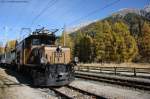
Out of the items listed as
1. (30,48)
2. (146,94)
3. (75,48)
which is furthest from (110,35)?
(146,94)

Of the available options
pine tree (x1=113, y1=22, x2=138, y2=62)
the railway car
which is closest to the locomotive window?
the railway car

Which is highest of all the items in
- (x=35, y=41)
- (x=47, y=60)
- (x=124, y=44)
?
(x=124, y=44)

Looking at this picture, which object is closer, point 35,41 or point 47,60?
point 47,60

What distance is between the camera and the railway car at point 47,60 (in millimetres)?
17875

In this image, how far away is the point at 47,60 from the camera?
18875 millimetres

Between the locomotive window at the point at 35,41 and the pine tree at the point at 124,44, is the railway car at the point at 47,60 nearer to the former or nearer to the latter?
the locomotive window at the point at 35,41

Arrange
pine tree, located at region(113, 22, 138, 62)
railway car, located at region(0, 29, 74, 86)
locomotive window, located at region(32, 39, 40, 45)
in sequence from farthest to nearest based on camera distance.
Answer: pine tree, located at region(113, 22, 138, 62), locomotive window, located at region(32, 39, 40, 45), railway car, located at region(0, 29, 74, 86)

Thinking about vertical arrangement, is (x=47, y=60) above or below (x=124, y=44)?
below

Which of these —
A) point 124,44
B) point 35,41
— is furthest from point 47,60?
point 124,44

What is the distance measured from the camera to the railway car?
17.9m

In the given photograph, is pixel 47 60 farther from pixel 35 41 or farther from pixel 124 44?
pixel 124 44

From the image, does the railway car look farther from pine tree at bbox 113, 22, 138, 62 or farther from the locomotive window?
pine tree at bbox 113, 22, 138, 62

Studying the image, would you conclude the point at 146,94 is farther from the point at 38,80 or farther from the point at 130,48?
the point at 130,48

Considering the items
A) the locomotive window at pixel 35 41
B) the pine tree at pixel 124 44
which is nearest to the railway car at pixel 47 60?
the locomotive window at pixel 35 41
